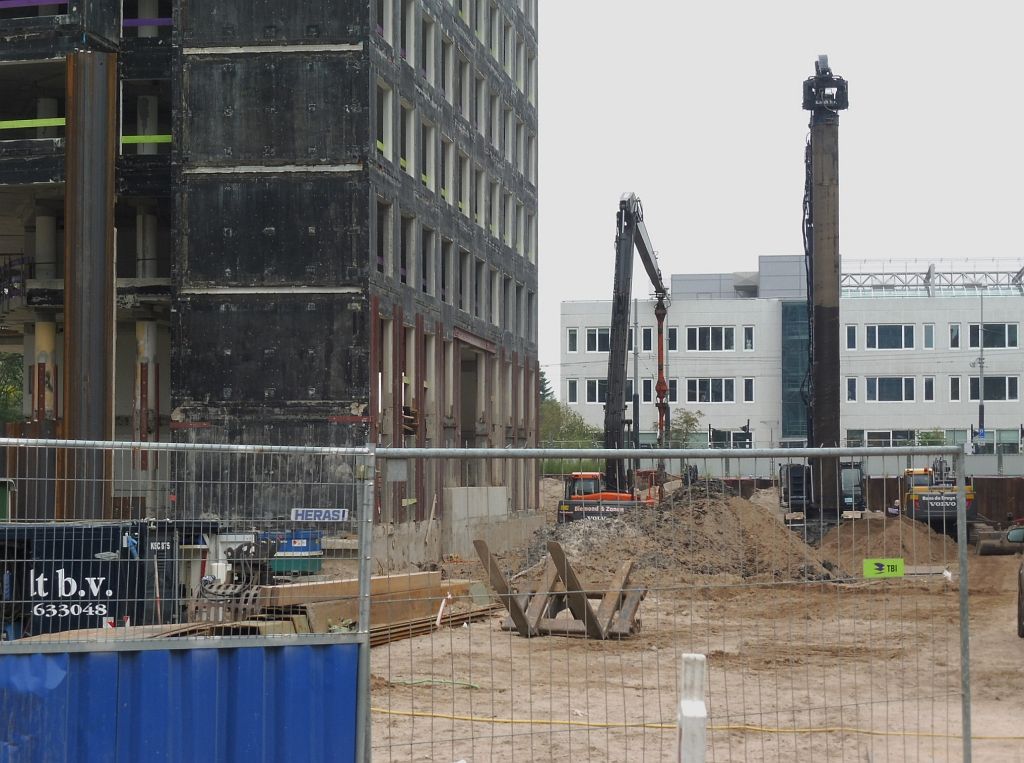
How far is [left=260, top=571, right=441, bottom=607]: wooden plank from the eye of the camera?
897cm

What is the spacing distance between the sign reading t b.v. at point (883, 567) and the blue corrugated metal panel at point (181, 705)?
3.42 metres

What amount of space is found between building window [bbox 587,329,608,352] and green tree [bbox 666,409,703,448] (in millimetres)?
8235

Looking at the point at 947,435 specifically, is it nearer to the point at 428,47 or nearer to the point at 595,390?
the point at 595,390

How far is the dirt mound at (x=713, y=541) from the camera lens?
930 cm

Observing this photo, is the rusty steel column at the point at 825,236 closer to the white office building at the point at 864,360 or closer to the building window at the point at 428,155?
the building window at the point at 428,155

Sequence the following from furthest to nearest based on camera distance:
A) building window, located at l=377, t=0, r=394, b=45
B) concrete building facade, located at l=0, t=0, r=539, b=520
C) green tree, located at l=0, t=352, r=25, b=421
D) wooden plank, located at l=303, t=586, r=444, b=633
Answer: green tree, located at l=0, t=352, r=25, b=421 < building window, located at l=377, t=0, r=394, b=45 < concrete building facade, located at l=0, t=0, r=539, b=520 < wooden plank, located at l=303, t=586, r=444, b=633

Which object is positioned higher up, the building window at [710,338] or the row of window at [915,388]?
the building window at [710,338]

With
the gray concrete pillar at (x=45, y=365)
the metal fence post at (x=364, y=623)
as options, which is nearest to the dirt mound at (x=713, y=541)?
the metal fence post at (x=364, y=623)

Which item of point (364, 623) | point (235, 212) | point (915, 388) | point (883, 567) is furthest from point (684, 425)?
point (364, 623)

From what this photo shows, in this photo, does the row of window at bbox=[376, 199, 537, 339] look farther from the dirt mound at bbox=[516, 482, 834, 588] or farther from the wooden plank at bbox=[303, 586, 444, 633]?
the dirt mound at bbox=[516, 482, 834, 588]

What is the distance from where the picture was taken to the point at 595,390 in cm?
9594

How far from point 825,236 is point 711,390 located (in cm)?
5806

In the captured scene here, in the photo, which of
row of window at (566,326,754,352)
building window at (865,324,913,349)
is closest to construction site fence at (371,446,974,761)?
building window at (865,324,913,349)

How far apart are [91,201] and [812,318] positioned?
19640mm
